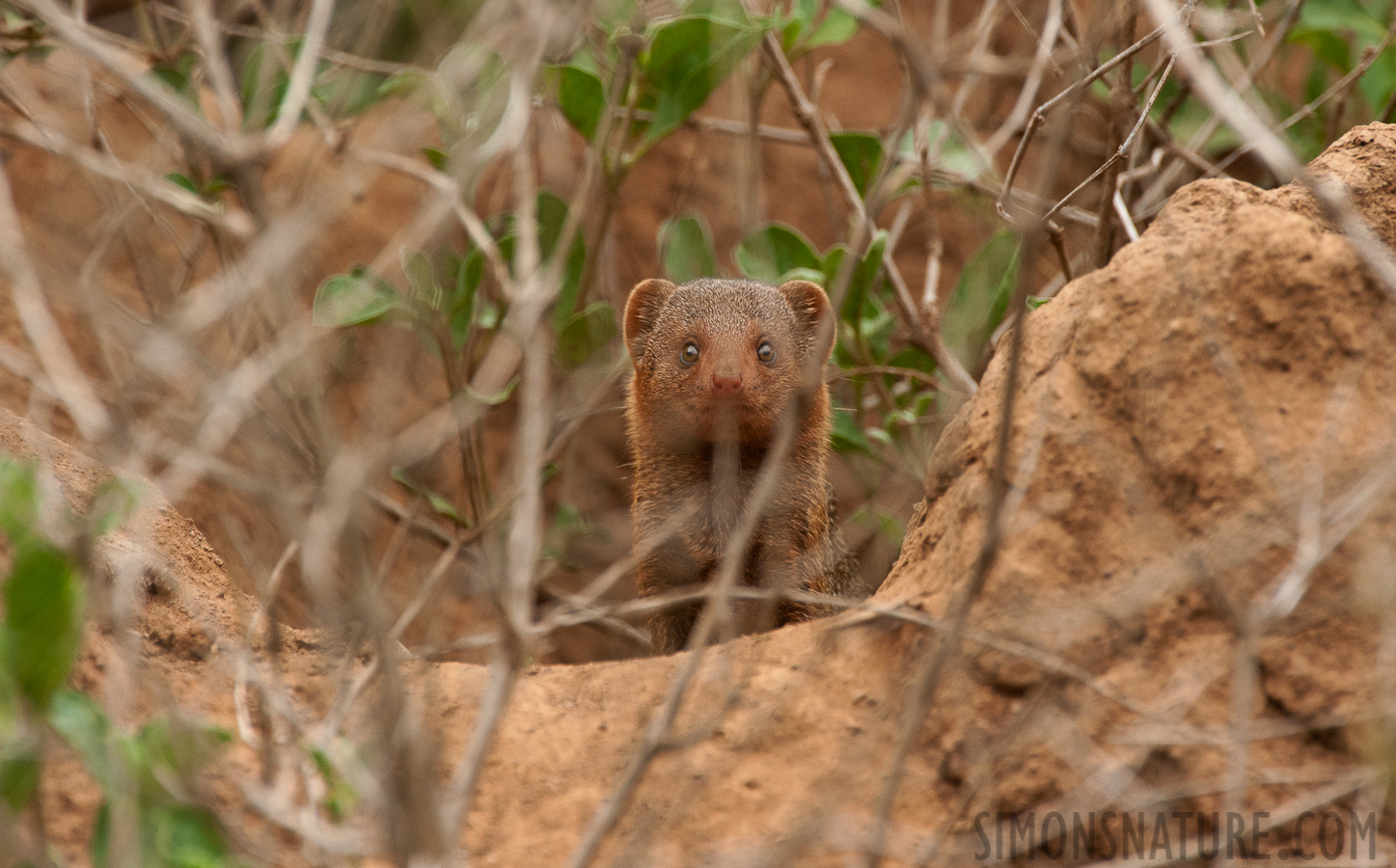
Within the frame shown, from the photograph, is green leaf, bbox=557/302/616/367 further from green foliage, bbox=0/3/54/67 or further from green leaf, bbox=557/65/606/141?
green foliage, bbox=0/3/54/67

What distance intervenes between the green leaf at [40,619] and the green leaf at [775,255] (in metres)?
2.98

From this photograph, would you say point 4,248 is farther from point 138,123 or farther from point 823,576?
point 138,123

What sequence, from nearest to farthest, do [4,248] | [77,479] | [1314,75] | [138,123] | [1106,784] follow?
[4,248] < [1106,784] < [77,479] < [1314,75] < [138,123]

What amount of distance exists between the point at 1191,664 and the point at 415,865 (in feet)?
4.34

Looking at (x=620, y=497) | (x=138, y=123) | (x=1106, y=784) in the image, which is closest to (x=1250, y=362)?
(x=1106, y=784)

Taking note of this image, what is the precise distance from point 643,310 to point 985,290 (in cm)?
117

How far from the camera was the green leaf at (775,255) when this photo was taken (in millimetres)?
4375

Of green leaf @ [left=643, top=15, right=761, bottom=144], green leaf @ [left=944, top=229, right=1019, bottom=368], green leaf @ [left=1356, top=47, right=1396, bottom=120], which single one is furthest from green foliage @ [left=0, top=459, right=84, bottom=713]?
green leaf @ [left=1356, top=47, right=1396, bottom=120]

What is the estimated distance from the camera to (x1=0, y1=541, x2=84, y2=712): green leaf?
1.67 meters

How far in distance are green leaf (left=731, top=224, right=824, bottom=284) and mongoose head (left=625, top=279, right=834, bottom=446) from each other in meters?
0.28

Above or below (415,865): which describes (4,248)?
above

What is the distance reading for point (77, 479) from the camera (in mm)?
2902

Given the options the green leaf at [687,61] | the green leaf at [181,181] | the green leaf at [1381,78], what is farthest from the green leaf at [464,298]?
the green leaf at [1381,78]

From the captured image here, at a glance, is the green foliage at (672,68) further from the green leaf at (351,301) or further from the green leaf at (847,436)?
the green leaf at (847,436)
